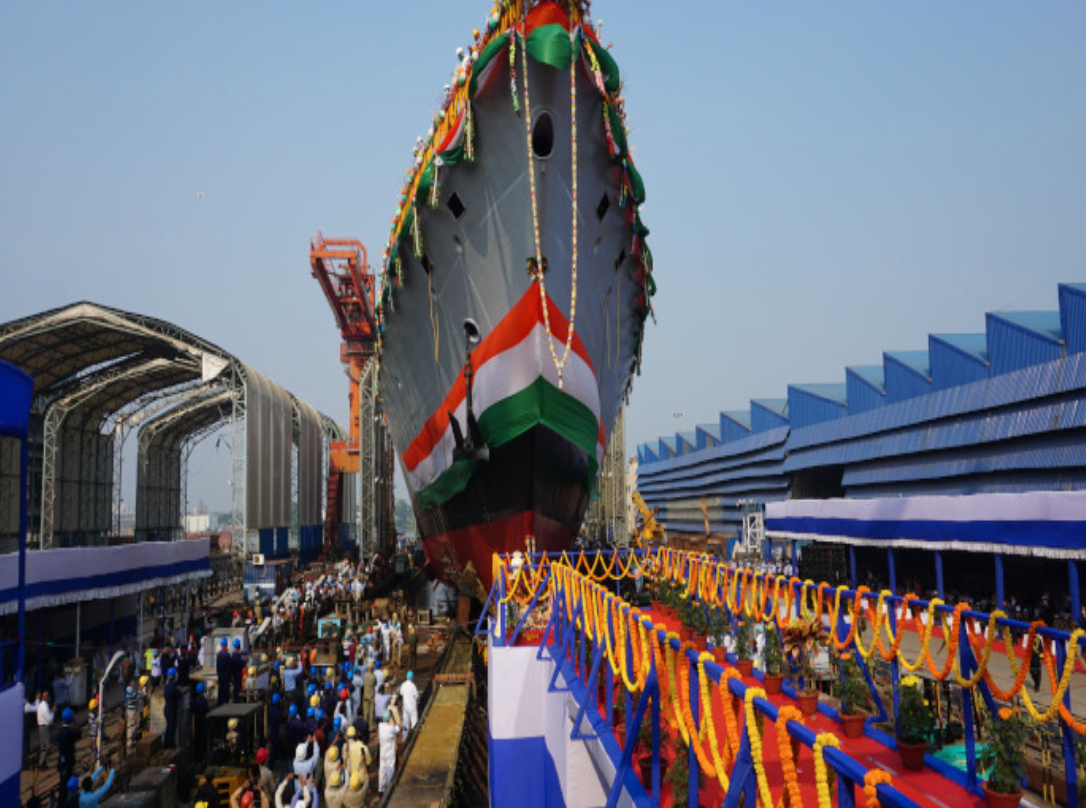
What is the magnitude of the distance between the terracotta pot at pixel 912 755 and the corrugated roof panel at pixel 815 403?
34913mm

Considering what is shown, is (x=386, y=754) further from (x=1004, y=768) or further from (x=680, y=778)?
(x=1004, y=768)

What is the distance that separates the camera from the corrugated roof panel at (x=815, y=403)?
39688 millimetres

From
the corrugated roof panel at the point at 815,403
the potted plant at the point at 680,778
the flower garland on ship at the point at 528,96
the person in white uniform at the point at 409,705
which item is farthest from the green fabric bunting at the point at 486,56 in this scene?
the corrugated roof panel at the point at 815,403

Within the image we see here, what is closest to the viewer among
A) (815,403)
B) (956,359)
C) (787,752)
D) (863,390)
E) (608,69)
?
(787,752)

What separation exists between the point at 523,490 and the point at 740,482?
41.7 m

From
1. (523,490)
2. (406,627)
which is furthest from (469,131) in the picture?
(406,627)

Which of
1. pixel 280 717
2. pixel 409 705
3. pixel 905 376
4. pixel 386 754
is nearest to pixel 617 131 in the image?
pixel 409 705

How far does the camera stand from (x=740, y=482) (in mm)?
54125

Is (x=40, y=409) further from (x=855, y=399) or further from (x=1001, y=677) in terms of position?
(x=855, y=399)

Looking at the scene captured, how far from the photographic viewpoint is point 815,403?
1636 inches

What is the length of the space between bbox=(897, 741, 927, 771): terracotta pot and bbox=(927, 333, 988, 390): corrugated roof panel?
2456cm

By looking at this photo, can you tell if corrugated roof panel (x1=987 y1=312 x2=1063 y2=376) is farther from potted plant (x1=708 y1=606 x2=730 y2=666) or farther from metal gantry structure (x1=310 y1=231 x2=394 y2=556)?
metal gantry structure (x1=310 y1=231 x2=394 y2=556)

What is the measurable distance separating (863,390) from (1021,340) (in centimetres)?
1147

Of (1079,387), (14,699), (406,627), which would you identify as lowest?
(406,627)
